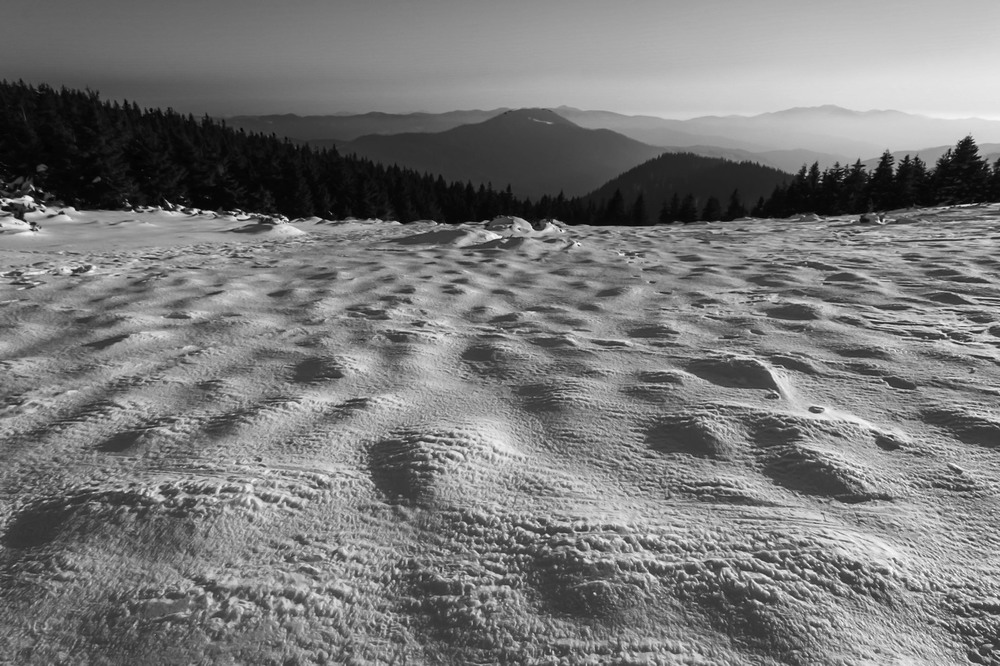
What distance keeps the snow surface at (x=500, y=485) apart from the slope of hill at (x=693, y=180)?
13448cm

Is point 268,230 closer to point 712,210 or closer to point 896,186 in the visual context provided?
point 896,186

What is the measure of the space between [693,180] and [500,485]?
18466cm

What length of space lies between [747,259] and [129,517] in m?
8.55

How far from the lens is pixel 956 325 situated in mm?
4223

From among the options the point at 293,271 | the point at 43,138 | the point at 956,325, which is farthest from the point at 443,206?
the point at 956,325

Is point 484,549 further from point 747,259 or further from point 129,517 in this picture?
point 747,259

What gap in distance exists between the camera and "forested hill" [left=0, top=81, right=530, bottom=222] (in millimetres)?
30016

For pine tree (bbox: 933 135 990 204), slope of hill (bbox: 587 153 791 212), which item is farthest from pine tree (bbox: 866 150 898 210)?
slope of hill (bbox: 587 153 791 212)

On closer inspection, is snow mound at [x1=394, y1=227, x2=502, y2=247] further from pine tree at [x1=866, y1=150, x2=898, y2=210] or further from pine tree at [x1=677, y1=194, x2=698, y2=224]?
pine tree at [x1=677, y1=194, x2=698, y2=224]

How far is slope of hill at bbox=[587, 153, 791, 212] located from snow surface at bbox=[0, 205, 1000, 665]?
13448cm

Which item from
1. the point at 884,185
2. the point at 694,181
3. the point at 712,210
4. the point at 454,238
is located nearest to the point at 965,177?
the point at 884,185

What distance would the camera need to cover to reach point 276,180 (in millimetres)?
44688

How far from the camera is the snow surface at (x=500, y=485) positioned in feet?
4.72

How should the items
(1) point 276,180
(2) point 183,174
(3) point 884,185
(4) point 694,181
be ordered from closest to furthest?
1. (2) point 183,174
2. (3) point 884,185
3. (1) point 276,180
4. (4) point 694,181
